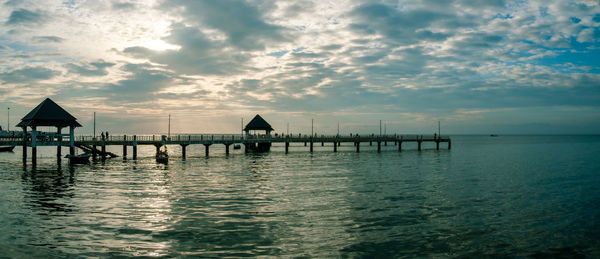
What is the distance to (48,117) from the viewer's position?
45625 millimetres

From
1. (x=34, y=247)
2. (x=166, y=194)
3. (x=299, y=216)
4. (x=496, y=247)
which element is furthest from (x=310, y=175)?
Answer: (x=34, y=247)

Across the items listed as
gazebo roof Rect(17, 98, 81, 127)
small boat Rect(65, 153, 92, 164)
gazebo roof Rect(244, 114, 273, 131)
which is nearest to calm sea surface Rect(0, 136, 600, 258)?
small boat Rect(65, 153, 92, 164)

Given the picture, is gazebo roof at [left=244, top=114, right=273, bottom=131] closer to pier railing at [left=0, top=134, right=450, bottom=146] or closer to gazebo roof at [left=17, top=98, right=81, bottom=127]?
pier railing at [left=0, top=134, right=450, bottom=146]

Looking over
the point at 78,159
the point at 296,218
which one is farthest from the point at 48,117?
the point at 296,218

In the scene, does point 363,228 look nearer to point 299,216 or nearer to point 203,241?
point 299,216

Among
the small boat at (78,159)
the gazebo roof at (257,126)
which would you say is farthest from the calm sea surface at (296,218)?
the gazebo roof at (257,126)

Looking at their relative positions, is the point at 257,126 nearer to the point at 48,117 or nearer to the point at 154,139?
the point at 154,139

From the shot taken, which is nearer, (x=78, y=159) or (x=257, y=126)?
(x=78, y=159)

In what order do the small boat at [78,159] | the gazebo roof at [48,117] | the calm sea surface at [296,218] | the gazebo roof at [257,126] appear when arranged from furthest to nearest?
the gazebo roof at [257,126]
the small boat at [78,159]
the gazebo roof at [48,117]
the calm sea surface at [296,218]

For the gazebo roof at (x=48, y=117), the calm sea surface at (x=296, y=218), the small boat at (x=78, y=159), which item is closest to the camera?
the calm sea surface at (x=296, y=218)

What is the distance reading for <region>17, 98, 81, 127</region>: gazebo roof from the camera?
4494 cm

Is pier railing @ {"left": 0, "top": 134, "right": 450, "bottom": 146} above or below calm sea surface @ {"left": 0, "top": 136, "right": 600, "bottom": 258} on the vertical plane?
above

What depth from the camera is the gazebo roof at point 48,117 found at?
4494 cm

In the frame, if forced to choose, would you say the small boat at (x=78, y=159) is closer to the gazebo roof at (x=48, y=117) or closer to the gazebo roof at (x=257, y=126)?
the gazebo roof at (x=48, y=117)
